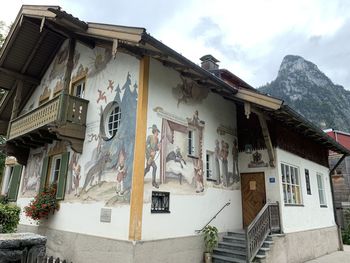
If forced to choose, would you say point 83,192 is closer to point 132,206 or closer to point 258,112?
point 132,206

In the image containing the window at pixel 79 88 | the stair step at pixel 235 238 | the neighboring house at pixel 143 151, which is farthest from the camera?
the window at pixel 79 88

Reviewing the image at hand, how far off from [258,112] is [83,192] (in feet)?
20.7

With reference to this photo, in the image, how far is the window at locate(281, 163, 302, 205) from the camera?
10.6 m

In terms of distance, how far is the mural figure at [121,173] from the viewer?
24.1 feet

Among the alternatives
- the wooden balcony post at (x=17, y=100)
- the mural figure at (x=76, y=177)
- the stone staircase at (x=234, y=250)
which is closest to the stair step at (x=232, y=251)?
the stone staircase at (x=234, y=250)

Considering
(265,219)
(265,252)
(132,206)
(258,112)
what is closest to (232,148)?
(258,112)

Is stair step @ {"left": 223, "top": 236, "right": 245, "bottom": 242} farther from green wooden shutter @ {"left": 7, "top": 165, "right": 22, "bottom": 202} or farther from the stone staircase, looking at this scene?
green wooden shutter @ {"left": 7, "top": 165, "right": 22, "bottom": 202}

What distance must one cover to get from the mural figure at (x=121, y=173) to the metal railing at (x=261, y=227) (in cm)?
366

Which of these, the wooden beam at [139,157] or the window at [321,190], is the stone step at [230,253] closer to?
the wooden beam at [139,157]

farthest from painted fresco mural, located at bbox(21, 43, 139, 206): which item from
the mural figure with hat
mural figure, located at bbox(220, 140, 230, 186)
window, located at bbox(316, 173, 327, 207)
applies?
window, located at bbox(316, 173, 327, 207)

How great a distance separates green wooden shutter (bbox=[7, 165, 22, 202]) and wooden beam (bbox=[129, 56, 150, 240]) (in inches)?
321

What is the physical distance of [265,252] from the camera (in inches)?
328

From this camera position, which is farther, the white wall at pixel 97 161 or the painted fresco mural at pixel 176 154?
the painted fresco mural at pixel 176 154

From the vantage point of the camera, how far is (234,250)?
8.59 m
